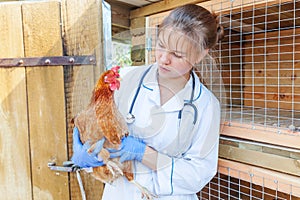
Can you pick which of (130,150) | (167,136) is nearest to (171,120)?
(167,136)

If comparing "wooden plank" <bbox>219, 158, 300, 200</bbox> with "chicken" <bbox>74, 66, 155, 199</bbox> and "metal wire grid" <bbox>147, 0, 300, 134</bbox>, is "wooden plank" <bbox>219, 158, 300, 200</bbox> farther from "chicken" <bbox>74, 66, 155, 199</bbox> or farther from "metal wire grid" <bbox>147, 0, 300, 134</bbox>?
"chicken" <bbox>74, 66, 155, 199</bbox>

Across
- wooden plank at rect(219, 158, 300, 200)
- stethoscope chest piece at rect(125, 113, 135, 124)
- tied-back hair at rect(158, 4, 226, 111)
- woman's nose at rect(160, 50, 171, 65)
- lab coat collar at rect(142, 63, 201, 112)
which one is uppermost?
tied-back hair at rect(158, 4, 226, 111)

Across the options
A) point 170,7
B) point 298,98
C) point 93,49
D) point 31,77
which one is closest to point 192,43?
point 93,49

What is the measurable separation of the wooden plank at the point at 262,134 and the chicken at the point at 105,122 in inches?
20.8

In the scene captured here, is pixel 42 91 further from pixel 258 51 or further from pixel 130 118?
pixel 258 51

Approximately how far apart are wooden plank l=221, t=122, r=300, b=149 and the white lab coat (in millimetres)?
180

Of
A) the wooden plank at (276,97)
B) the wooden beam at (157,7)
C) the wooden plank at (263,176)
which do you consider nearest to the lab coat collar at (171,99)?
the wooden plank at (263,176)

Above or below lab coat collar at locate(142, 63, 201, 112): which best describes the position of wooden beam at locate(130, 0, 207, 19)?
above

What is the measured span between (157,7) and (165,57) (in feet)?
2.26

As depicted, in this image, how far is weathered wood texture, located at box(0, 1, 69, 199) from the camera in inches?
41.0

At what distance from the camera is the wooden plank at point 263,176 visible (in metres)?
0.87

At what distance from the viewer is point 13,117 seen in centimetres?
108

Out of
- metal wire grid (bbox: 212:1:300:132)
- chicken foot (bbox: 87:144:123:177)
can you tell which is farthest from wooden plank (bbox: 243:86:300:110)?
chicken foot (bbox: 87:144:123:177)

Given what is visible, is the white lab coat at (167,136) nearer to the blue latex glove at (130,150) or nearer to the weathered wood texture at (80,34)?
the blue latex glove at (130,150)
